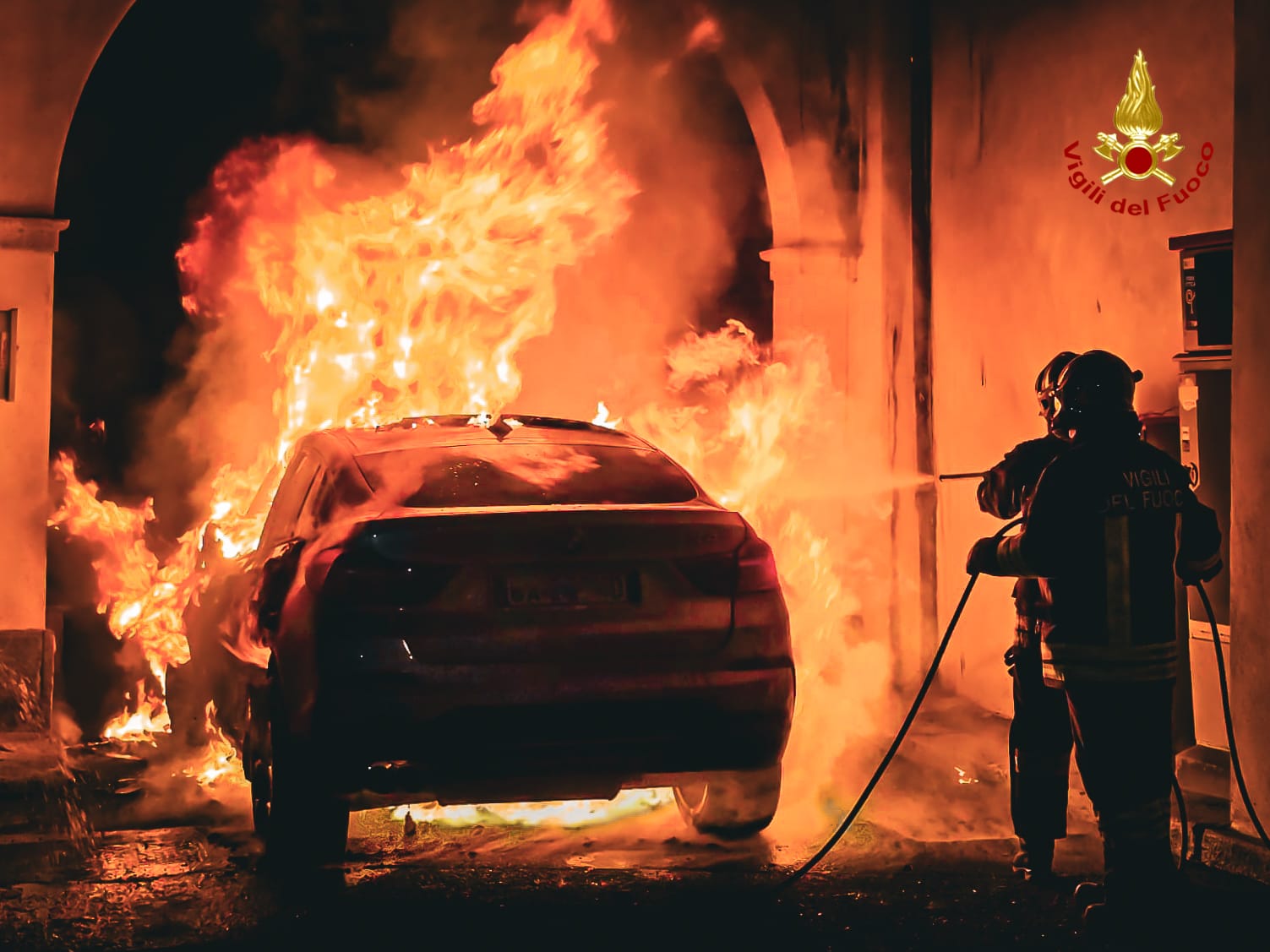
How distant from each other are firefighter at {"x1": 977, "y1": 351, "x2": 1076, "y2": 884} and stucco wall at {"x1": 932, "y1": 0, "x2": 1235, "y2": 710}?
2.46m

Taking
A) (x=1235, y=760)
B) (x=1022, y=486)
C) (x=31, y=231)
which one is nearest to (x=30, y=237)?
(x=31, y=231)

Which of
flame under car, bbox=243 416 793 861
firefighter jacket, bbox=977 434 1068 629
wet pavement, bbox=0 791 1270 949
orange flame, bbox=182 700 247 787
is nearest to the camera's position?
wet pavement, bbox=0 791 1270 949

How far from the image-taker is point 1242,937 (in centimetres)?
514

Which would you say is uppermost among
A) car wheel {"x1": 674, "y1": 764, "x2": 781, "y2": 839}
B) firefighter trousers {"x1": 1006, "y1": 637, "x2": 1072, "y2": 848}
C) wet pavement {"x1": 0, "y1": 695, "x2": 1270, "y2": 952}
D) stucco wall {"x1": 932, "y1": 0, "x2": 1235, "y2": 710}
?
stucco wall {"x1": 932, "y1": 0, "x2": 1235, "y2": 710}

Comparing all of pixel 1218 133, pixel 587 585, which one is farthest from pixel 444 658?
pixel 1218 133

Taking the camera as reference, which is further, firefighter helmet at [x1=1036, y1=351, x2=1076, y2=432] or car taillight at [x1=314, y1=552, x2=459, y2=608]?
firefighter helmet at [x1=1036, y1=351, x2=1076, y2=432]

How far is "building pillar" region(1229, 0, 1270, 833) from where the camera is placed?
6.04 meters

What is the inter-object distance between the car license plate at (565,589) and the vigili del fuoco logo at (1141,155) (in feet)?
14.2

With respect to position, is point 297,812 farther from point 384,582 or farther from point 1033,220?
point 1033,220

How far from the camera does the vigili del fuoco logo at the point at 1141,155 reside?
8.13 m

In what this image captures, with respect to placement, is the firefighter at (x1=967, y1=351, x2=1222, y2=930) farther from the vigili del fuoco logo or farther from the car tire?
the vigili del fuoco logo

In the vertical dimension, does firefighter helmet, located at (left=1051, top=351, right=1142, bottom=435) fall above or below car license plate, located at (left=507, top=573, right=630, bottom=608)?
above

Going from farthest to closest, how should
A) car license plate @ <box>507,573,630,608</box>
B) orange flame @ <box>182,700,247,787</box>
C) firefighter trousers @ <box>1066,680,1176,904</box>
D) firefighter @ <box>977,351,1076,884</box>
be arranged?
orange flame @ <box>182,700,247,787</box>
firefighter @ <box>977,351,1076,884</box>
car license plate @ <box>507,573,630,608</box>
firefighter trousers @ <box>1066,680,1176,904</box>

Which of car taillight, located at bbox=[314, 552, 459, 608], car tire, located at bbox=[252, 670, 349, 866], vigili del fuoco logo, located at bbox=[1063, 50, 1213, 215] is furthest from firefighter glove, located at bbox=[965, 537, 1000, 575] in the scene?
vigili del fuoco logo, located at bbox=[1063, 50, 1213, 215]
